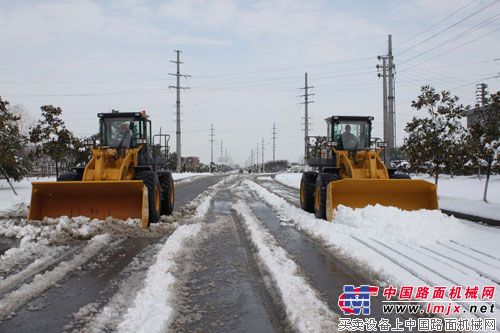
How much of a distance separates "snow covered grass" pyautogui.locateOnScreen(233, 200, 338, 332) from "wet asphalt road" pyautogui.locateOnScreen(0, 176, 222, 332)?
6.12ft

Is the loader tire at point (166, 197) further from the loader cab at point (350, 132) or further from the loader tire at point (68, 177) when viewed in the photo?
the loader cab at point (350, 132)

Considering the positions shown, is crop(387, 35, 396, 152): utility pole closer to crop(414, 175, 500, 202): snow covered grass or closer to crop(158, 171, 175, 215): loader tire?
crop(414, 175, 500, 202): snow covered grass

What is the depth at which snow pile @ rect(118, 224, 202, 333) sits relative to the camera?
3.82 m

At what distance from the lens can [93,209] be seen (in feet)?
30.1

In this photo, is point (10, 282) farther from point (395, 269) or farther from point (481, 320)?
point (481, 320)

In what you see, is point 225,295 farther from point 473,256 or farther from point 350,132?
point 350,132

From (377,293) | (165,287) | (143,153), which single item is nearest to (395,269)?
(377,293)

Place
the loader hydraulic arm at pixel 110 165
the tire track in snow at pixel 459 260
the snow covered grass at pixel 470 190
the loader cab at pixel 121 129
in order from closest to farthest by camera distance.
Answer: the tire track in snow at pixel 459 260 < the loader hydraulic arm at pixel 110 165 < the loader cab at pixel 121 129 < the snow covered grass at pixel 470 190

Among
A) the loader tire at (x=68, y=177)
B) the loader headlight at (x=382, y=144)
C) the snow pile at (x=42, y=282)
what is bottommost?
the snow pile at (x=42, y=282)

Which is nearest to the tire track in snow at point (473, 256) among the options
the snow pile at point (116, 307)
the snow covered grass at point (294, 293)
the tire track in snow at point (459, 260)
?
the tire track in snow at point (459, 260)

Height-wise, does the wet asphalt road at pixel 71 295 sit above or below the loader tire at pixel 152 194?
below

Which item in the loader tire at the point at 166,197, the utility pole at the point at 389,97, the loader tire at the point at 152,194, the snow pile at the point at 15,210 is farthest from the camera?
the utility pole at the point at 389,97

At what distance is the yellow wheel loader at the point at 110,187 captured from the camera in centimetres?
895

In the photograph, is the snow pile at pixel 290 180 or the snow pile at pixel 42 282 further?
the snow pile at pixel 290 180
